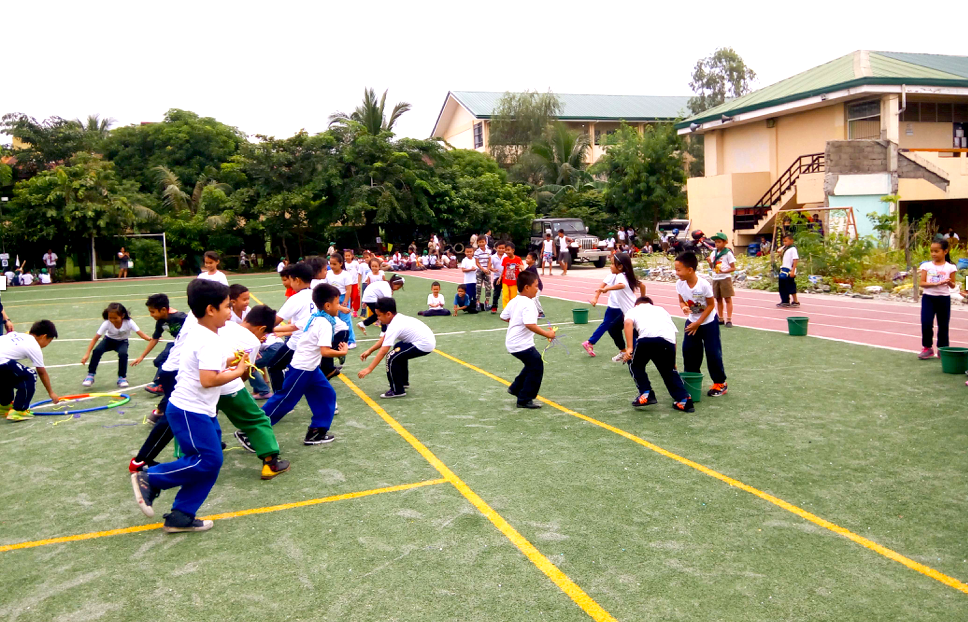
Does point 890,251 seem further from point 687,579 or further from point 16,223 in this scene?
point 16,223

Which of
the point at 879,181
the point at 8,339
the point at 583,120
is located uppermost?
the point at 583,120

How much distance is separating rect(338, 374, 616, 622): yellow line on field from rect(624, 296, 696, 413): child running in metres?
2.42

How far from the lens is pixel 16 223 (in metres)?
32.8

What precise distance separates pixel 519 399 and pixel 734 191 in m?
25.6

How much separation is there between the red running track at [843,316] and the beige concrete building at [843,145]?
248 inches

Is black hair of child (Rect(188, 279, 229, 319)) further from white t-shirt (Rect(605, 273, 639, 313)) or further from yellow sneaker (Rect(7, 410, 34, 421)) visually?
white t-shirt (Rect(605, 273, 639, 313))

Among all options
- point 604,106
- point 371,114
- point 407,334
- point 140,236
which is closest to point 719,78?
point 604,106

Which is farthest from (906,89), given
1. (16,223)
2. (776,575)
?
(16,223)

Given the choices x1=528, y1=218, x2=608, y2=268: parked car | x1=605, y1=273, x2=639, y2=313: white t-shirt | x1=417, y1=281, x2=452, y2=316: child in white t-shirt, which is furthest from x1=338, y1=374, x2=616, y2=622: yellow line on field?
x1=528, y1=218, x2=608, y2=268: parked car

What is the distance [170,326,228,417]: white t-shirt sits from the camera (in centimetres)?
477

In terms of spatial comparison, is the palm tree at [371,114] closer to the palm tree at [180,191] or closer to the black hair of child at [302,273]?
the palm tree at [180,191]

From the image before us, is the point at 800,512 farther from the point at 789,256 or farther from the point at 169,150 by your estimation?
the point at 169,150

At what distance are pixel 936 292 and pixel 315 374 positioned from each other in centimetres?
777

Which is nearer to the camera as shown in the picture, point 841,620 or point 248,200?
point 841,620
